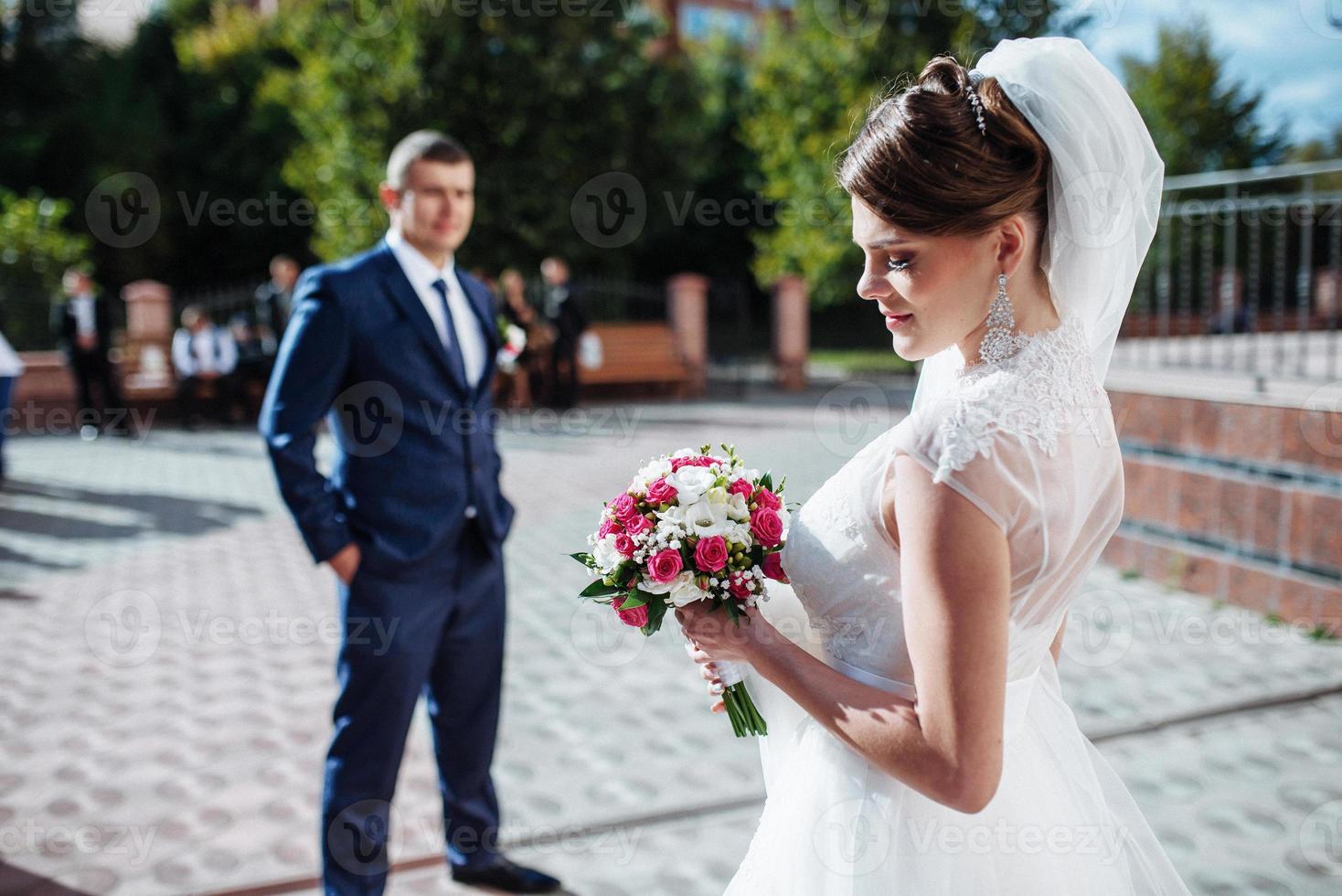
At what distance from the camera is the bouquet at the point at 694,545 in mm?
1871

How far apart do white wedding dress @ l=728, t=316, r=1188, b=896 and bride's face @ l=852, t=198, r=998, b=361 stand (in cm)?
10

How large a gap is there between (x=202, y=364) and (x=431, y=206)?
546 inches


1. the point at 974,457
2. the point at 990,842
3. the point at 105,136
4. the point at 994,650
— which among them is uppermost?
the point at 105,136

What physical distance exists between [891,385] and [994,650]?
785 inches

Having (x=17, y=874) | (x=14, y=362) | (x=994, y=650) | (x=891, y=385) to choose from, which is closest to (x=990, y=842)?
(x=994, y=650)

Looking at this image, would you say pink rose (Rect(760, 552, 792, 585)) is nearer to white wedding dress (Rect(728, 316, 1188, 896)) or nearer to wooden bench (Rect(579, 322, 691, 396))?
white wedding dress (Rect(728, 316, 1188, 896))

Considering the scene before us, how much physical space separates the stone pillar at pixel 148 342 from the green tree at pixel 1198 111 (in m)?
21.5

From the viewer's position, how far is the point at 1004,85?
1714 mm

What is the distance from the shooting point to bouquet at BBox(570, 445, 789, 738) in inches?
73.7

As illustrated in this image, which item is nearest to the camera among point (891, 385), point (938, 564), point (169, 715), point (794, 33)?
point (938, 564)

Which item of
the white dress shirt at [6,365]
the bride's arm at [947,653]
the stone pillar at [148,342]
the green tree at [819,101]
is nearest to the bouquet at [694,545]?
the bride's arm at [947,653]

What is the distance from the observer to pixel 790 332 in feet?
69.8

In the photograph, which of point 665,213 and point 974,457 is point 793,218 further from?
point 974,457

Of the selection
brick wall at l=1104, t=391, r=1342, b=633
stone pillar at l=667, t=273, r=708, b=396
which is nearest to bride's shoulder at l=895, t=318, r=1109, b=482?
brick wall at l=1104, t=391, r=1342, b=633
